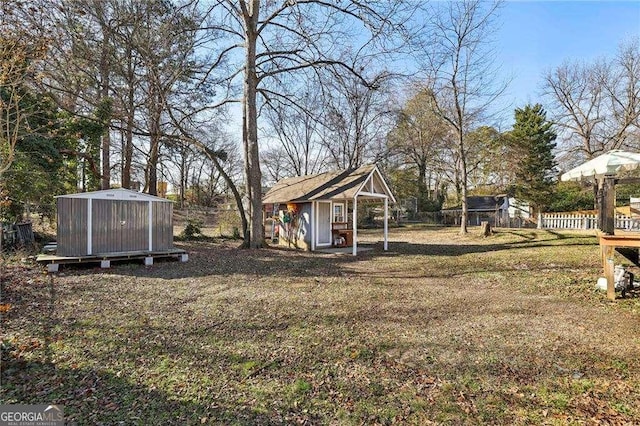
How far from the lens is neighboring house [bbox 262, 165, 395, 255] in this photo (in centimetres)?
1395

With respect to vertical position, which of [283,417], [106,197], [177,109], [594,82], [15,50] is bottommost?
[283,417]

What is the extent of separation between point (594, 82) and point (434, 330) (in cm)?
3015

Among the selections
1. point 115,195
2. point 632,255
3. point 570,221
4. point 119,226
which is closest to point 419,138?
point 570,221

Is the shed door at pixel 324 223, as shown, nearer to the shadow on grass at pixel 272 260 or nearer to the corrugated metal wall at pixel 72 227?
the shadow on grass at pixel 272 260

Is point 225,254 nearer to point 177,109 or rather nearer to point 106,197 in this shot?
point 106,197

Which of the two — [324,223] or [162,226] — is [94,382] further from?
[324,223]

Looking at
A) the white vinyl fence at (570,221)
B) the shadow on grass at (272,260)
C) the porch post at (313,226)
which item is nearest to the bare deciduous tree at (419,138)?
the white vinyl fence at (570,221)

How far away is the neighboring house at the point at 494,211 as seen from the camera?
97.8 feet

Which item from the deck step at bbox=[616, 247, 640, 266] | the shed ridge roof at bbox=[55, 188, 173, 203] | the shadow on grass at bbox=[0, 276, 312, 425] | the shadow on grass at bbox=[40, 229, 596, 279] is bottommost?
the shadow on grass at bbox=[0, 276, 312, 425]

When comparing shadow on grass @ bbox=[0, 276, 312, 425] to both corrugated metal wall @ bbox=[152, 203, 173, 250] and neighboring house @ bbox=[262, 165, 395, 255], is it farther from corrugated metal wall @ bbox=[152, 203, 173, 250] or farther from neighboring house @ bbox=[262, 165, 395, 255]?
neighboring house @ bbox=[262, 165, 395, 255]

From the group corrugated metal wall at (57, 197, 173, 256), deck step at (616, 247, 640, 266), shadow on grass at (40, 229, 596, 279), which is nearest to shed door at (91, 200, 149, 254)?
corrugated metal wall at (57, 197, 173, 256)

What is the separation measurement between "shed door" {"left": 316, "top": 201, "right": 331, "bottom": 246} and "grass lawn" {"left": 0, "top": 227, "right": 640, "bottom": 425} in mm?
7044

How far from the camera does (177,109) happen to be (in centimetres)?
1491

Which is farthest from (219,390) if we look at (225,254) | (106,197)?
(225,254)
